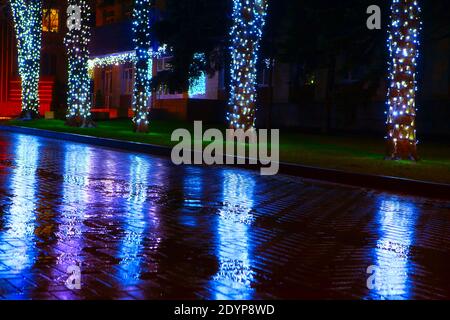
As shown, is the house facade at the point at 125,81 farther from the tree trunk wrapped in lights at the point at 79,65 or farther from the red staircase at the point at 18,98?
the tree trunk wrapped in lights at the point at 79,65

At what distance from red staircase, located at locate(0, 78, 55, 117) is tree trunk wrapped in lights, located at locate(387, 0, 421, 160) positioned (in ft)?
118

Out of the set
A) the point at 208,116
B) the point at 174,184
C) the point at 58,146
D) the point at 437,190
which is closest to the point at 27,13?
the point at 208,116

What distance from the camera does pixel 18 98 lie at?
170 feet

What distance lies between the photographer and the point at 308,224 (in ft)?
30.3

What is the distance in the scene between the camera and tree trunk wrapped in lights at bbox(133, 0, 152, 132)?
2650 centimetres

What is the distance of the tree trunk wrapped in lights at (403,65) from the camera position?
54.4ft

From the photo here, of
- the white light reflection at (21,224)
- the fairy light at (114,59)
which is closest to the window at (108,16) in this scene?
the fairy light at (114,59)

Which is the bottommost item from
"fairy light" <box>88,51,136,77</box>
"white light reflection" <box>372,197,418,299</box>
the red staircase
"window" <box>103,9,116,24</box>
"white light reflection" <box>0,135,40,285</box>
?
"white light reflection" <box>372,197,418,299</box>

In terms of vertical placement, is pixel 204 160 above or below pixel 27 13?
below

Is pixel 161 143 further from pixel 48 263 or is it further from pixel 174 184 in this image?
pixel 48 263

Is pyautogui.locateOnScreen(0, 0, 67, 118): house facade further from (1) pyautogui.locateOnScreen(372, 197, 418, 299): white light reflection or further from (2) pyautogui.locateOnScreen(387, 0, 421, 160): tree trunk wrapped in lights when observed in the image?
(1) pyautogui.locateOnScreen(372, 197, 418, 299): white light reflection

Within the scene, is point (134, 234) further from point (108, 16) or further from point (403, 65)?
point (108, 16)

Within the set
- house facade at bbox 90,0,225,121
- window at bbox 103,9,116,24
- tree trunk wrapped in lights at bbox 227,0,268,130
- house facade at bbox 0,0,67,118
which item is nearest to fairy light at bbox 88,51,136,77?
house facade at bbox 90,0,225,121
